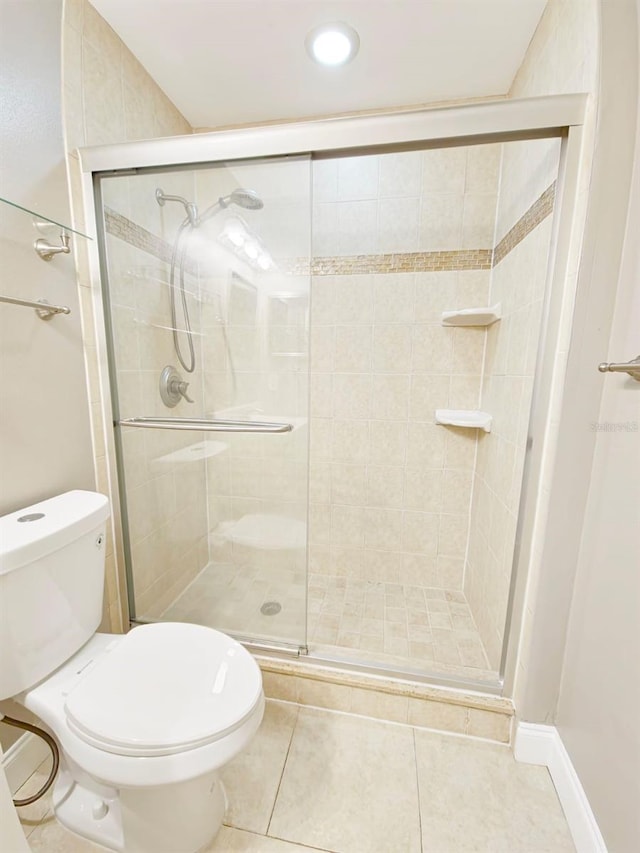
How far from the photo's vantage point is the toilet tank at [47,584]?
2.64 ft

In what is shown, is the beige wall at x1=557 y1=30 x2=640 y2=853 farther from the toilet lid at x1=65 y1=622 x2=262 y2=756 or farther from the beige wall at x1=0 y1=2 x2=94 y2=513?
the beige wall at x1=0 y1=2 x2=94 y2=513

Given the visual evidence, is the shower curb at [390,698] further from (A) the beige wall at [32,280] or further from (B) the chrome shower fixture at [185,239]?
(B) the chrome shower fixture at [185,239]

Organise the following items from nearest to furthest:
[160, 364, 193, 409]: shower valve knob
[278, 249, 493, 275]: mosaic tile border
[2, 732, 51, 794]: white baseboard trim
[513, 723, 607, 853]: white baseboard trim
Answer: [513, 723, 607, 853]: white baseboard trim
[2, 732, 51, 794]: white baseboard trim
[160, 364, 193, 409]: shower valve knob
[278, 249, 493, 275]: mosaic tile border

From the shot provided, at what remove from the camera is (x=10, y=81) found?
92 cm

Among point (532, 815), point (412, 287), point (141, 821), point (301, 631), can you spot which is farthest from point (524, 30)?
point (141, 821)

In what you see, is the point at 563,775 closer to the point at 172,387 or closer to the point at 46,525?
the point at 46,525

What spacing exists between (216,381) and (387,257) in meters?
1.03

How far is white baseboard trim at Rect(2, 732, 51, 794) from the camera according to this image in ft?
→ 3.22

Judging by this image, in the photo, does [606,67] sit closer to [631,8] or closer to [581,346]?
[631,8]

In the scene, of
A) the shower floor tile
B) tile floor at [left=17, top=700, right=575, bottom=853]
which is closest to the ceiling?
the shower floor tile

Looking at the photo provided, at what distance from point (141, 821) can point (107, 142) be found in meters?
2.02

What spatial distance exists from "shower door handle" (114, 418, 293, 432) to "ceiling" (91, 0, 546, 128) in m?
1.34

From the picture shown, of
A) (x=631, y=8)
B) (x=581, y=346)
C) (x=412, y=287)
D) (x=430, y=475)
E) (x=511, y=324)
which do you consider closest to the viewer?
(x=631, y=8)

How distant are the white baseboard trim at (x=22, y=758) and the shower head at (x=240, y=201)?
1806mm
